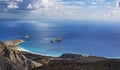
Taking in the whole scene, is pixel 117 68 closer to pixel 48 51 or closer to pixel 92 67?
pixel 92 67

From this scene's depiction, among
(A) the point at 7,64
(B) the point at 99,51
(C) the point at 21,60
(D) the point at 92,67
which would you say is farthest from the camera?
(B) the point at 99,51

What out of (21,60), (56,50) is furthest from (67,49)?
(21,60)

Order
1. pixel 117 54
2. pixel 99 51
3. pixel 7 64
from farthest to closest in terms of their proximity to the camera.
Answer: pixel 99 51 → pixel 117 54 → pixel 7 64

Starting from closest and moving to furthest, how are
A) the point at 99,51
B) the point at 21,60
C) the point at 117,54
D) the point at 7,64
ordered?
1. the point at 7,64
2. the point at 21,60
3. the point at 117,54
4. the point at 99,51

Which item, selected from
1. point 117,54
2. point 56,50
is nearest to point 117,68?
point 117,54

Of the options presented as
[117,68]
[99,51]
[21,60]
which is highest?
[117,68]

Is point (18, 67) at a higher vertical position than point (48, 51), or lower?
higher

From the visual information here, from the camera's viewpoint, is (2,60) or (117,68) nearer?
(117,68)

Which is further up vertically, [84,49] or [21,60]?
[21,60]

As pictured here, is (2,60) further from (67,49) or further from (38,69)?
(67,49)
